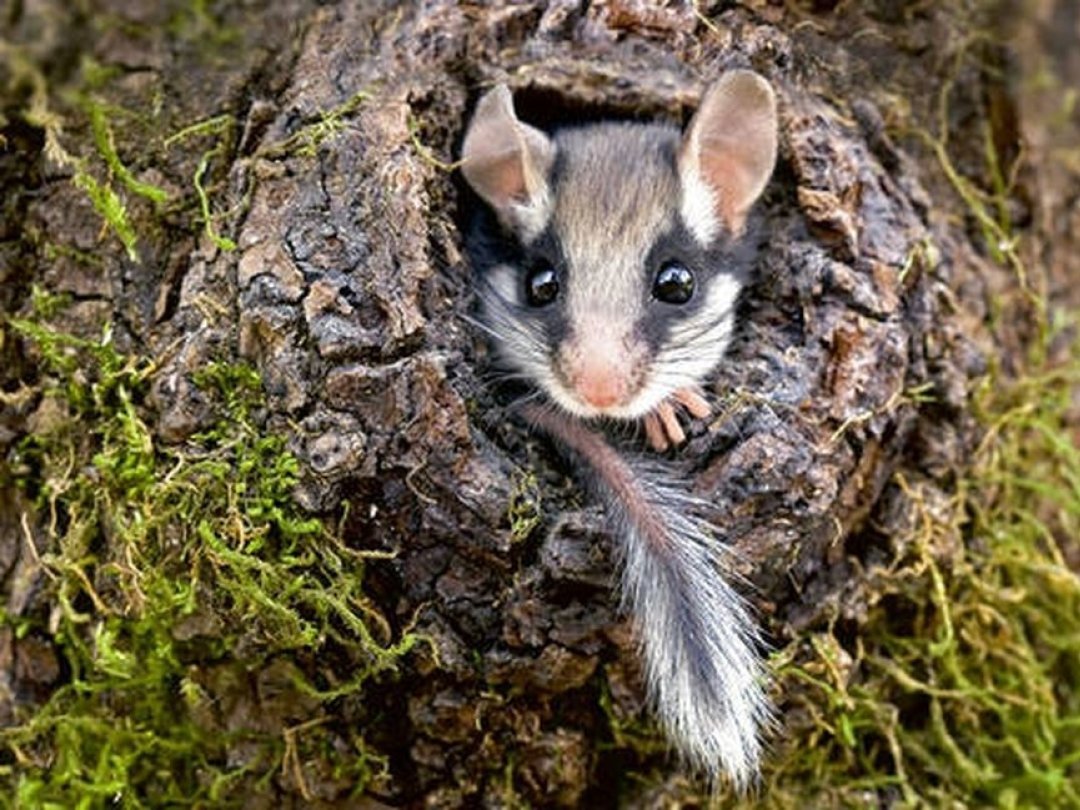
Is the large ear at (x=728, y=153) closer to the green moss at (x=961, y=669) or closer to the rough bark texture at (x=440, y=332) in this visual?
the rough bark texture at (x=440, y=332)

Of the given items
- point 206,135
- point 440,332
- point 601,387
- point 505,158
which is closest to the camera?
point 440,332

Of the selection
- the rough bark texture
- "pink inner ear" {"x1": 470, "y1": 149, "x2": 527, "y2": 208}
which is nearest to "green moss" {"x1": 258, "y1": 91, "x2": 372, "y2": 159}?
the rough bark texture

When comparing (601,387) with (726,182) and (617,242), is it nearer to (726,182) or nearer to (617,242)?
(617,242)

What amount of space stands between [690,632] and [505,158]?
1090 mm

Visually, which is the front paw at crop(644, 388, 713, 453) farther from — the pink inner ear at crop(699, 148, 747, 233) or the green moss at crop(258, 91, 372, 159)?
Answer: the green moss at crop(258, 91, 372, 159)

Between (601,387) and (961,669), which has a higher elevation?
(601,387)

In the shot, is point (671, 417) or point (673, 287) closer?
point (671, 417)

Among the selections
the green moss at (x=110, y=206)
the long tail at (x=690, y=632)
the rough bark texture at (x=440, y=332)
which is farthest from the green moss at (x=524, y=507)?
the green moss at (x=110, y=206)

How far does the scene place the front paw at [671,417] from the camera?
115 inches

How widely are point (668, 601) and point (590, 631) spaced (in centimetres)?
18

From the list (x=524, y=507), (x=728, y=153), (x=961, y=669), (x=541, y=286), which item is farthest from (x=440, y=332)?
(x=961, y=669)

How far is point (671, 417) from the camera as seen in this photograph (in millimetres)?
2938

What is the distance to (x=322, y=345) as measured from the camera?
2.54m

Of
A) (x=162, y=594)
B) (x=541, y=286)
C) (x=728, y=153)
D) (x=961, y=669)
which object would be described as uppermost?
(x=728, y=153)
